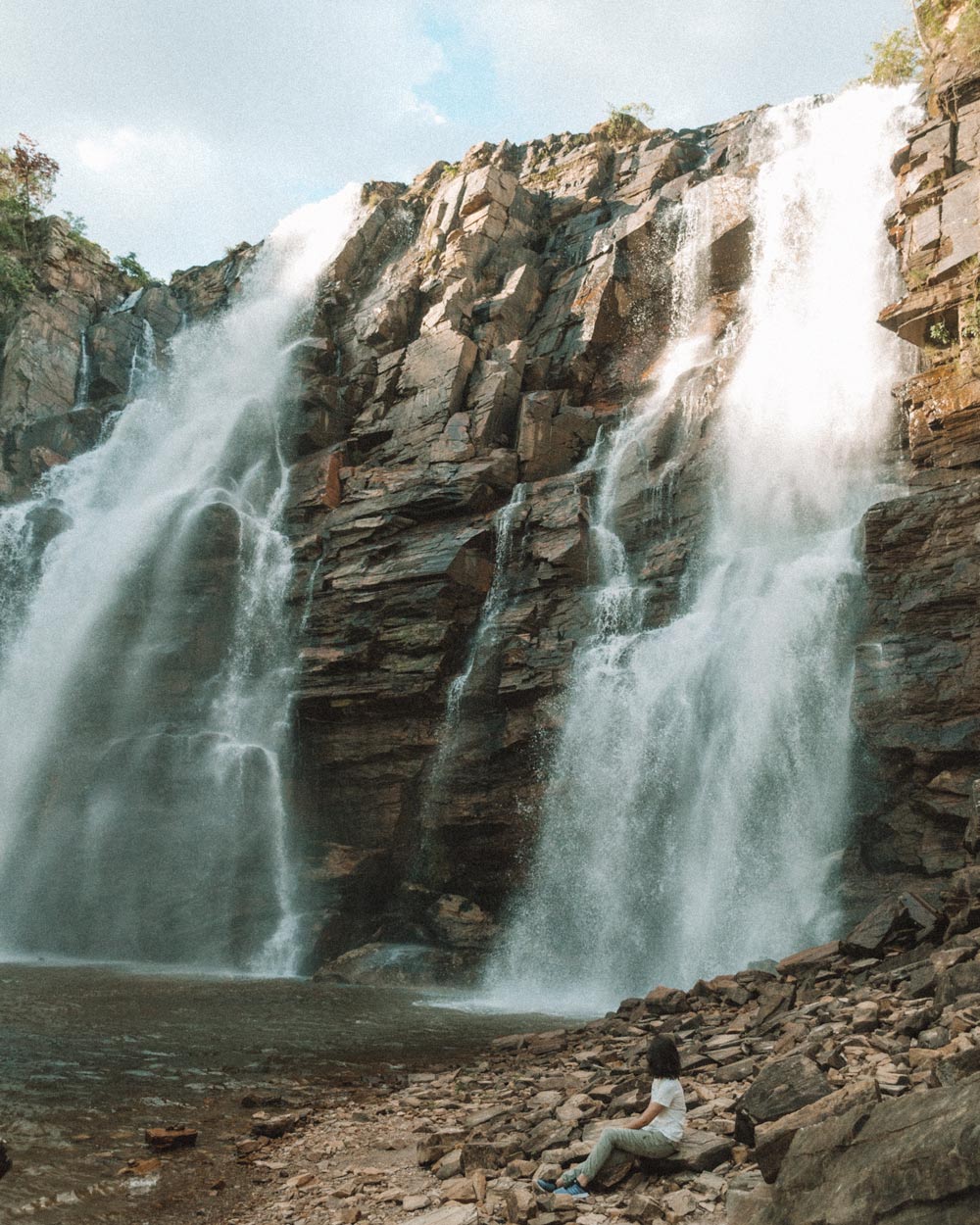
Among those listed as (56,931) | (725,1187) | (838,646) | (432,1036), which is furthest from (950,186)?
(56,931)

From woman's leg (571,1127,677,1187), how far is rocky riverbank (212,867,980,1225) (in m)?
0.09

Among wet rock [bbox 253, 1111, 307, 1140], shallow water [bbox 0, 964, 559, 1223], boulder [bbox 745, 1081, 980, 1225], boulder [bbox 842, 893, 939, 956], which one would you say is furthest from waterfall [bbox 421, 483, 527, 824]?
boulder [bbox 745, 1081, 980, 1225]

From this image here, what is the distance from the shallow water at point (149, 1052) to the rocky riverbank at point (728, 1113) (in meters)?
0.96

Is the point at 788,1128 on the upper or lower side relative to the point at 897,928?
lower

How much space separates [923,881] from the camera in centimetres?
1545

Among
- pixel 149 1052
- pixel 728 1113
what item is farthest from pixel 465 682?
A: pixel 728 1113

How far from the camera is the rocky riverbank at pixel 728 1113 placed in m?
4.06

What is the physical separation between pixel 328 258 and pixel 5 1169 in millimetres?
38333

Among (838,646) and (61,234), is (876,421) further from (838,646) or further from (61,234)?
(61,234)

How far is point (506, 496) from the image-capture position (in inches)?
1048

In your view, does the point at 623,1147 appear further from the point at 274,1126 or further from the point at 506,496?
the point at 506,496

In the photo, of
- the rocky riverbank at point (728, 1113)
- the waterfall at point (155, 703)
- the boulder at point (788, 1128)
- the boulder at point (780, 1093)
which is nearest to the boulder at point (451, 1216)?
the rocky riverbank at point (728, 1113)

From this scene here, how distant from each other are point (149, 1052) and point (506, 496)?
18197 millimetres

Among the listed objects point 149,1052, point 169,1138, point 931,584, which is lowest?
point 169,1138
